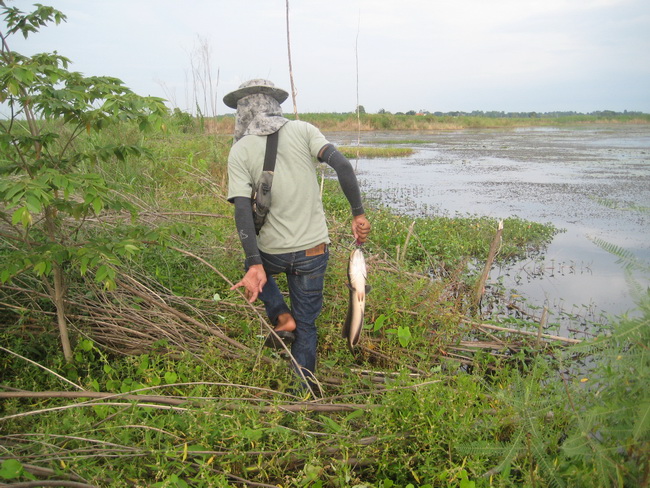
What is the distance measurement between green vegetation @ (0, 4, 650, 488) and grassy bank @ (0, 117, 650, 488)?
0.01 m

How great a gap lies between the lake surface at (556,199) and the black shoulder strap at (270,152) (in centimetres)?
167

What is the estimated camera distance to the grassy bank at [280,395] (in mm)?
2080

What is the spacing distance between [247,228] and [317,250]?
478 millimetres

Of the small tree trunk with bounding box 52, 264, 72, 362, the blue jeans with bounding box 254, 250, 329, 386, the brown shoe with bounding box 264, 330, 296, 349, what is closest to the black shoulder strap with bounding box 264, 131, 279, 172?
the blue jeans with bounding box 254, 250, 329, 386

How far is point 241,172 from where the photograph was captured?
2.75 meters

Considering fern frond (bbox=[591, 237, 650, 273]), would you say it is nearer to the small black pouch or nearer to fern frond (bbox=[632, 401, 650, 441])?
fern frond (bbox=[632, 401, 650, 441])

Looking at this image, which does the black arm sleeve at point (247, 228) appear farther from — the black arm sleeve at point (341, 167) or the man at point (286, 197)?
the black arm sleeve at point (341, 167)

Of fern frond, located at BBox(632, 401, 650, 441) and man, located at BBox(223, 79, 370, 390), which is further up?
man, located at BBox(223, 79, 370, 390)

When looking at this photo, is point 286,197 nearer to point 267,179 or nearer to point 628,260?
point 267,179

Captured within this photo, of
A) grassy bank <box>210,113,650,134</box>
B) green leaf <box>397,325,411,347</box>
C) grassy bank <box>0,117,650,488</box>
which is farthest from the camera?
grassy bank <box>210,113,650,134</box>

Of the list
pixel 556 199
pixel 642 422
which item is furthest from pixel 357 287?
pixel 556 199

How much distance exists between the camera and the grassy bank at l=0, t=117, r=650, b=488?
6.82 ft

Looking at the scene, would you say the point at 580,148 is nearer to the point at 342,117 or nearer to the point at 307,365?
the point at 342,117

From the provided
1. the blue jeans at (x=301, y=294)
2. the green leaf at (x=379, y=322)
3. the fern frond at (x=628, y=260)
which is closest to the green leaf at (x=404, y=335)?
the green leaf at (x=379, y=322)
